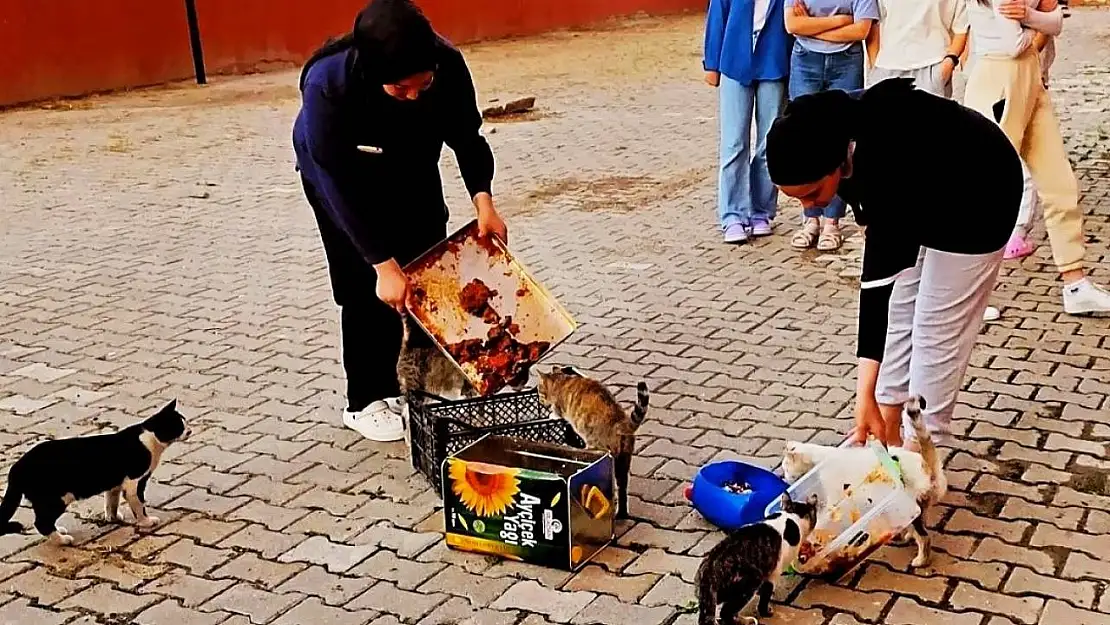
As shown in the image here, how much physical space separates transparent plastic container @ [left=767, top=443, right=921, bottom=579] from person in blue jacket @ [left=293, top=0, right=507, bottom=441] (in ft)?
5.57

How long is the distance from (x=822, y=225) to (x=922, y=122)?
457 cm

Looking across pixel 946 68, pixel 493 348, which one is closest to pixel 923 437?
pixel 493 348

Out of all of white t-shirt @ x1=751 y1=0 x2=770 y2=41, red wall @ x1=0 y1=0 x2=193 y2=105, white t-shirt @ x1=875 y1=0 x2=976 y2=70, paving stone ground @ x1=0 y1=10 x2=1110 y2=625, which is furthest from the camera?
red wall @ x1=0 y1=0 x2=193 y2=105

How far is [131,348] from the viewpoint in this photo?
663cm

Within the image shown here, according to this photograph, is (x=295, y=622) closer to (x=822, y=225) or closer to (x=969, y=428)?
(x=969, y=428)

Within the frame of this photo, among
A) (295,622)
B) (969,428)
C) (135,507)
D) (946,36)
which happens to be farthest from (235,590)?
(946,36)

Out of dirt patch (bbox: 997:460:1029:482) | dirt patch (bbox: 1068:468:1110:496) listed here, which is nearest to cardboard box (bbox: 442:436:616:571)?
dirt patch (bbox: 997:460:1029:482)

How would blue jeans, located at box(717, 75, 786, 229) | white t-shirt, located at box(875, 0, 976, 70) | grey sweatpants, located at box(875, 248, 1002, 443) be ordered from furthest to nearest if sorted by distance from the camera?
blue jeans, located at box(717, 75, 786, 229)
white t-shirt, located at box(875, 0, 976, 70)
grey sweatpants, located at box(875, 248, 1002, 443)

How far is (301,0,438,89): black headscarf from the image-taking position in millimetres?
4043

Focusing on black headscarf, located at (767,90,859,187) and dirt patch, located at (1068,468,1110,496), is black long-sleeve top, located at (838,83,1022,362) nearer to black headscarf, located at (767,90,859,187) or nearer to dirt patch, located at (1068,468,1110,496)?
black headscarf, located at (767,90,859,187)

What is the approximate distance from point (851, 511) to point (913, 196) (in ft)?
3.24

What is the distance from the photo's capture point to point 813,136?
3.50 m

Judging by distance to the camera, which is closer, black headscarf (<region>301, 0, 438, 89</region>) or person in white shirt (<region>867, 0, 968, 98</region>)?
black headscarf (<region>301, 0, 438, 89</region>)

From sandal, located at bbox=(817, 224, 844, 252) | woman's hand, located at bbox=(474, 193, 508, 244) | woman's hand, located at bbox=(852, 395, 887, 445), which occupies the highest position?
woman's hand, located at bbox=(474, 193, 508, 244)
